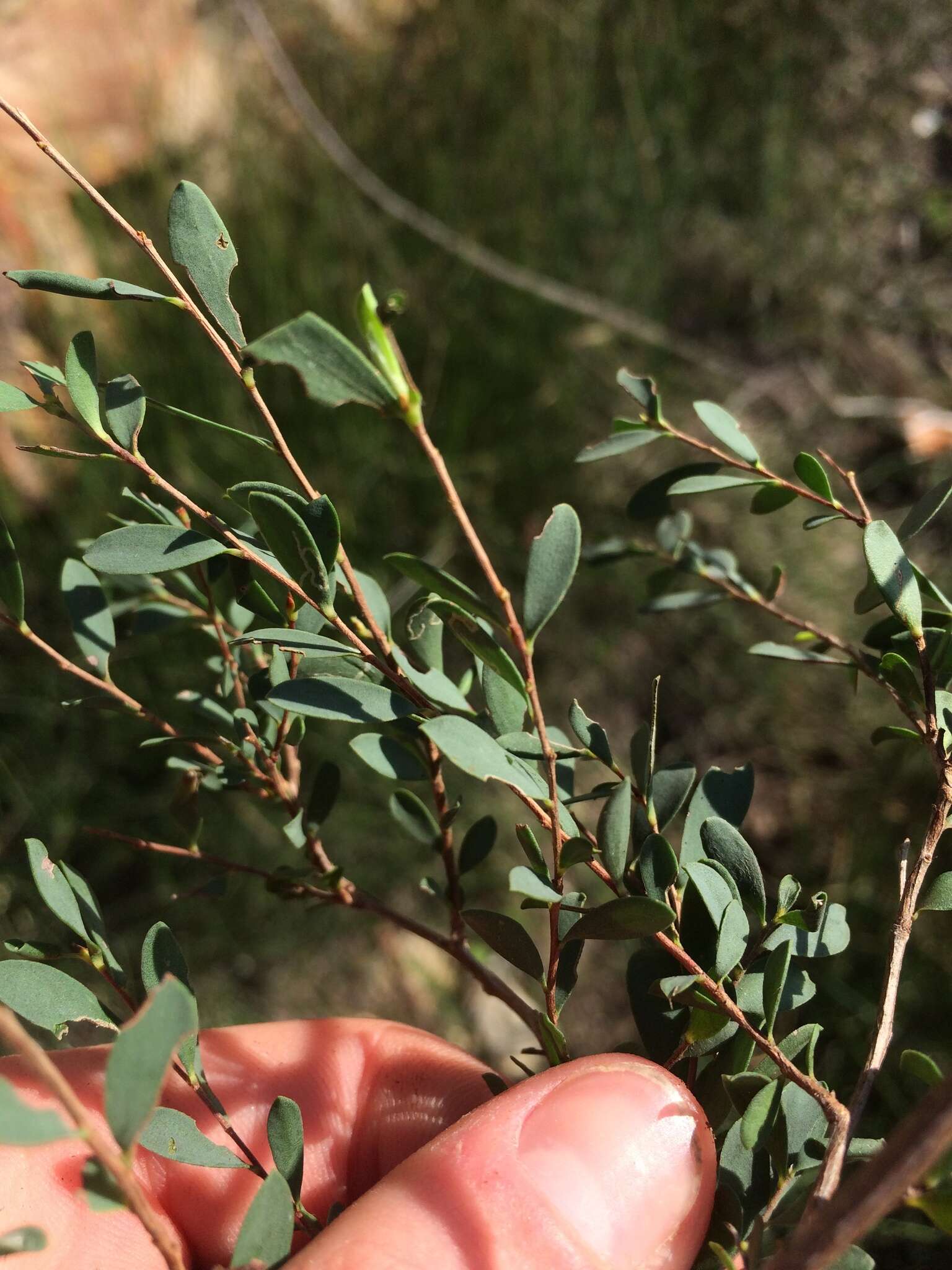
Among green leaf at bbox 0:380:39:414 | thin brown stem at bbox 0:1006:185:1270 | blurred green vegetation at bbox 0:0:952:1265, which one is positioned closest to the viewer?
thin brown stem at bbox 0:1006:185:1270

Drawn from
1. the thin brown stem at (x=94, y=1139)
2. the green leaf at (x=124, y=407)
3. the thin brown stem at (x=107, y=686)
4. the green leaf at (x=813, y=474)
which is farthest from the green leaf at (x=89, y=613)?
the green leaf at (x=813, y=474)

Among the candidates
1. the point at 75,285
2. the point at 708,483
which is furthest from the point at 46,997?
the point at 708,483

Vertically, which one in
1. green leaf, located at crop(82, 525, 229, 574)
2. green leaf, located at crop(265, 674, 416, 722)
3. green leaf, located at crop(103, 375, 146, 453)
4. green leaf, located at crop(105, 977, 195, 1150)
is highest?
green leaf, located at crop(103, 375, 146, 453)

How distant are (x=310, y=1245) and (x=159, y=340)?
1376mm

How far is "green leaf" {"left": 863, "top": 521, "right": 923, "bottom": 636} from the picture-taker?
368 mm

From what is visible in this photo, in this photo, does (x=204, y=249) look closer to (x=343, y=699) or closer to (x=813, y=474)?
(x=343, y=699)

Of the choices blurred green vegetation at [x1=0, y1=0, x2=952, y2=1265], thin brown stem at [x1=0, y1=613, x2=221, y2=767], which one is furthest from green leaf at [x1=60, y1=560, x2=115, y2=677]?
blurred green vegetation at [x1=0, y1=0, x2=952, y2=1265]

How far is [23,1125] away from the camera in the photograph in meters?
0.22

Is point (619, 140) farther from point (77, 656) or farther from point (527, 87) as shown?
point (77, 656)

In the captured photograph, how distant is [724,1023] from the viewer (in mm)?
366

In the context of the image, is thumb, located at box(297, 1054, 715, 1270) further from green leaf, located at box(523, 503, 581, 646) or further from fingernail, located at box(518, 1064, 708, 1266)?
green leaf, located at box(523, 503, 581, 646)

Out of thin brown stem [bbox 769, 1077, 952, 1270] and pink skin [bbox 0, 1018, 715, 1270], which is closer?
thin brown stem [bbox 769, 1077, 952, 1270]

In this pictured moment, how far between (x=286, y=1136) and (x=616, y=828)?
0.18 meters

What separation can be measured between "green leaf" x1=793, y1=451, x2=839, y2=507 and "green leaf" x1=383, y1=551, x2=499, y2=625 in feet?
0.60
